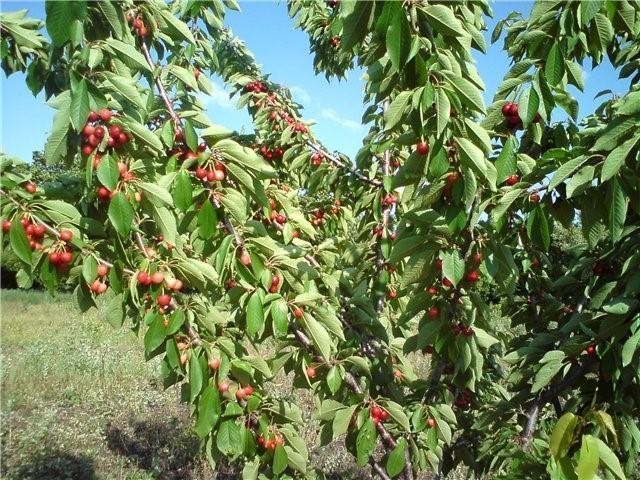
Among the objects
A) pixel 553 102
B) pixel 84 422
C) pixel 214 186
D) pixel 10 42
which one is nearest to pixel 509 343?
pixel 553 102

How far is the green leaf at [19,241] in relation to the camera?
130 centimetres

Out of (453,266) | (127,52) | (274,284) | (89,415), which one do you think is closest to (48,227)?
(127,52)

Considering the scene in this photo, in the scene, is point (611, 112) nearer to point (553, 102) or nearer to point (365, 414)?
point (553, 102)

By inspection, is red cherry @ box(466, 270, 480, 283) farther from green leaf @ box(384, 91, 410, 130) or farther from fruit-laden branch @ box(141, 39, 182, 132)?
fruit-laden branch @ box(141, 39, 182, 132)

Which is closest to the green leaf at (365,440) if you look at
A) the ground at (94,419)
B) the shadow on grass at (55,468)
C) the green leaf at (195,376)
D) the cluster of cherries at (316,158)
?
the green leaf at (195,376)

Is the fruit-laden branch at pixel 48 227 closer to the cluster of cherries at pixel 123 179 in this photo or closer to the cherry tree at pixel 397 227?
the cherry tree at pixel 397 227

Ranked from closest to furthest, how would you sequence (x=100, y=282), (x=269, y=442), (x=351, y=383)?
(x=100, y=282)
(x=269, y=442)
(x=351, y=383)

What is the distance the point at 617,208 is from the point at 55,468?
4.61 meters

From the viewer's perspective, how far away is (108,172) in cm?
131

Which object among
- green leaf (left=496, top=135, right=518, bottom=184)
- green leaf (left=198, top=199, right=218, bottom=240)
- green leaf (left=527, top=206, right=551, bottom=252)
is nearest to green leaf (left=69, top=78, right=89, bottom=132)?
green leaf (left=198, top=199, right=218, bottom=240)

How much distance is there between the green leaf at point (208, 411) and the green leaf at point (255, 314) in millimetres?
218

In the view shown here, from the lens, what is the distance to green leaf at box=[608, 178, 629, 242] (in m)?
1.16

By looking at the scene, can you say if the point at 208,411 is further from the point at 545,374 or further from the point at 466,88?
the point at 466,88

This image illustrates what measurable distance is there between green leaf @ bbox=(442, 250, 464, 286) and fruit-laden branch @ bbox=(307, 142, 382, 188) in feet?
4.48
